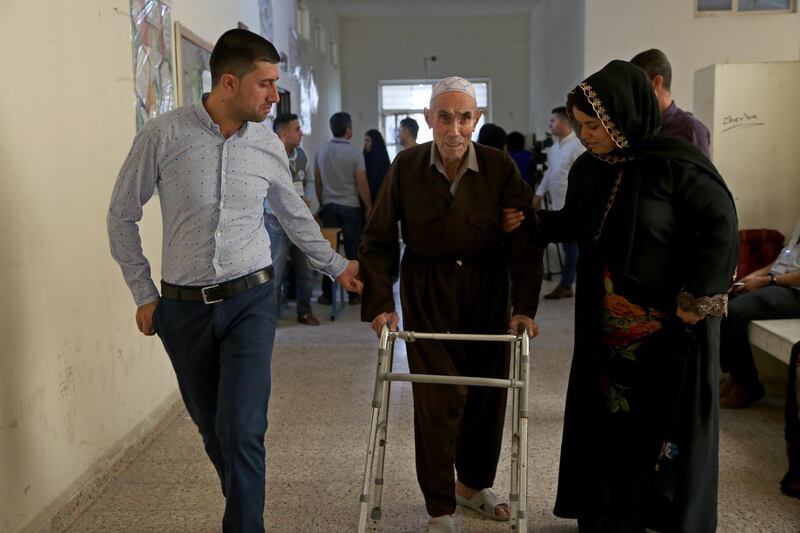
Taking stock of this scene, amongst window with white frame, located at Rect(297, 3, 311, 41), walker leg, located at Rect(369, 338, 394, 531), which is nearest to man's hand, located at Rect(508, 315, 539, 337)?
walker leg, located at Rect(369, 338, 394, 531)

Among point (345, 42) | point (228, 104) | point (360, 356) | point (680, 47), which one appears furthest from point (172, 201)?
point (345, 42)

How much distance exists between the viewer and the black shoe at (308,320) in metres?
6.26

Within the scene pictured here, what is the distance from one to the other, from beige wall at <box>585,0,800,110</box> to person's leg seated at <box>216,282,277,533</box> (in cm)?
624

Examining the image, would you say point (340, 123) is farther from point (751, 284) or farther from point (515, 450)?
point (515, 450)

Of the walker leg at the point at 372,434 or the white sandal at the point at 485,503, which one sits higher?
the walker leg at the point at 372,434

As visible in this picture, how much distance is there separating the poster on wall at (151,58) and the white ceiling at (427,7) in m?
8.67

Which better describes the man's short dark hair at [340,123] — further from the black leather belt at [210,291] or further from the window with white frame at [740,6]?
the black leather belt at [210,291]

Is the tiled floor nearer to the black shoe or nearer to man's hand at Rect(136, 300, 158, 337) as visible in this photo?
man's hand at Rect(136, 300, 158, 337)

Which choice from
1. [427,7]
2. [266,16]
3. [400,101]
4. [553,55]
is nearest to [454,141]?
[266,16]

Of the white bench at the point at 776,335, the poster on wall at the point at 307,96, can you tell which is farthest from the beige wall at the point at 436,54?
the white bench at the point at 776,335

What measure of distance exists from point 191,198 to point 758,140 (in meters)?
3.64

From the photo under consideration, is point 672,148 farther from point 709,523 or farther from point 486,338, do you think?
point 709,523

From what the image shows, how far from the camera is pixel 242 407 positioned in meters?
2.29

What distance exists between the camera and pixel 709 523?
8.07 feet
